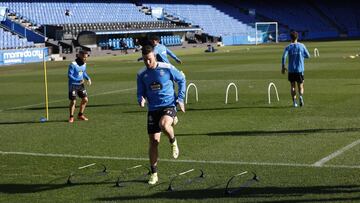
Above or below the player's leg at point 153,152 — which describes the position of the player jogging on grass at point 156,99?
above

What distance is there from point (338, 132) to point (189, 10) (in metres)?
66.4

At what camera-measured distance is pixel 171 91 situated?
9930mm

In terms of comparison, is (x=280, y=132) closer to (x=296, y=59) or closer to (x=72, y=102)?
(x=296, y=59)

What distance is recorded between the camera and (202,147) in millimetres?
12672

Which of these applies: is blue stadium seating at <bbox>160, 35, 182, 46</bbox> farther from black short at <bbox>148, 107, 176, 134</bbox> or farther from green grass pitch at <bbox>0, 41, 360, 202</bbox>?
black short at <bbox>148, 107, 176, 134</bbox>

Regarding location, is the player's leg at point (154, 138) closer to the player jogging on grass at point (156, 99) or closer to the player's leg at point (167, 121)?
the player jogging on grass at point (156, 99)

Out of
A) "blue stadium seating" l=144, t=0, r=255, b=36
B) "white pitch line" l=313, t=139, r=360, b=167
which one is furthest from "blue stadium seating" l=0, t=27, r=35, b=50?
"white pitch line" l=313, t=139, r=360, b=167

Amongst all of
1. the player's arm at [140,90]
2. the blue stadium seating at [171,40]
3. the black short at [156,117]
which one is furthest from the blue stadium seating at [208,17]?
the black short at [156,117]

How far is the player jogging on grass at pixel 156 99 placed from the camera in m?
9.66

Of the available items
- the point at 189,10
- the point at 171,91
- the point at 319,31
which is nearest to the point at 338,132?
the point at 171,91

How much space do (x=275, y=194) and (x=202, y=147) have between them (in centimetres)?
397

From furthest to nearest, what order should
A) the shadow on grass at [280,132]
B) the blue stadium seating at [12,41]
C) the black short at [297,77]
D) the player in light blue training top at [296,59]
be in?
the blue stadium seating at [12,41] < the black short at [297,77] < the player in light blue training top at [296,59] < the shadow on grass at [280,132]

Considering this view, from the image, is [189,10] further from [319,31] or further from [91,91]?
[91,91]

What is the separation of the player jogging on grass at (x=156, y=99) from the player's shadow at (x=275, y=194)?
0.75 metres
